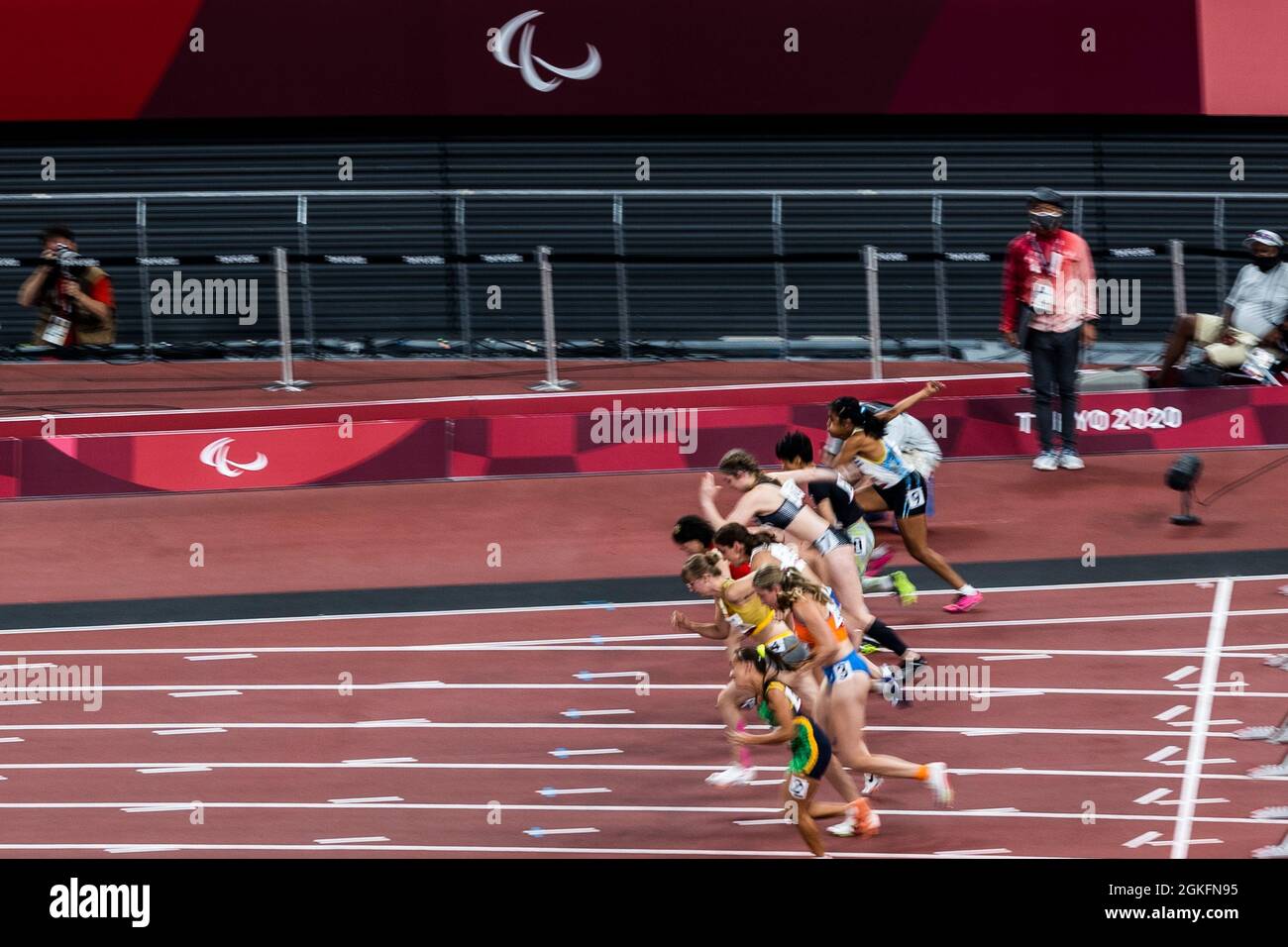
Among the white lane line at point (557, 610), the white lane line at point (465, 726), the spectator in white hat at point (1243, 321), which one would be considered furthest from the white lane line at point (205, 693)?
the spectator in white hat at point (1243, 321)

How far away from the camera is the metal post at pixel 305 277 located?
2034 cm

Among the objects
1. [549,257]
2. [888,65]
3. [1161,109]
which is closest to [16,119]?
[549,257]

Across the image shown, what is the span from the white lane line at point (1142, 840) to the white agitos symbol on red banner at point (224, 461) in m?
9.59

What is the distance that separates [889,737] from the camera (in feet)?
40.9

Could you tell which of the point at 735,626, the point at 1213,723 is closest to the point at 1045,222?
the point at 1213,723

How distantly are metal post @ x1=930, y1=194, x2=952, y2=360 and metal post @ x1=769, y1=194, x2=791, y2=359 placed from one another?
60.5 inches

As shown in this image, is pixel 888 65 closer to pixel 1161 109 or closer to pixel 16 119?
pixel 1161 109

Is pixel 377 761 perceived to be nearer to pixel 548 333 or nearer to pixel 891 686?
pixel 891 686

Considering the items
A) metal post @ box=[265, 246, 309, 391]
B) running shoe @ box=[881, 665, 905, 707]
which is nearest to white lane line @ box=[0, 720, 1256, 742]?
running shoe @ box=[881, 665, 905, 707]

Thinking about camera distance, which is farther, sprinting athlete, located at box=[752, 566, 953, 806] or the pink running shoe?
the pink running shoe

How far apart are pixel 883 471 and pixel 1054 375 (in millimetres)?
3957

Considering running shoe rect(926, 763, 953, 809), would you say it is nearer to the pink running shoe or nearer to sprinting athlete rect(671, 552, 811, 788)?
sprinting athlete rect(671, 552, 811, 788)

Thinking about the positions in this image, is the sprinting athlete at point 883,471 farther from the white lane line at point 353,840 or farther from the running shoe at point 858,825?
the white lane line at point 353,840

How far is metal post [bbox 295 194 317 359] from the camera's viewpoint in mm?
20344
